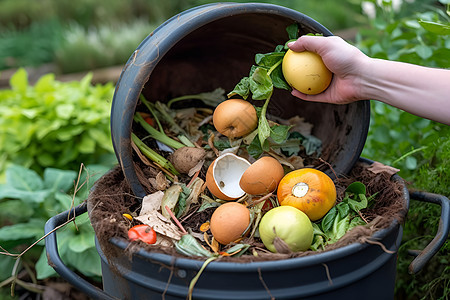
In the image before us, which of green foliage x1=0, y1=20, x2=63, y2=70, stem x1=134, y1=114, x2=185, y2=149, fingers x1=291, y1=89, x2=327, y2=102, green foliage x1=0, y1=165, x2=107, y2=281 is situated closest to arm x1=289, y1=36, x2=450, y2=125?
fingers x1=291, y1=89, x2=327, y2=102

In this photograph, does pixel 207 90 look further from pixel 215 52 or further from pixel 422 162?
pixel 422 162

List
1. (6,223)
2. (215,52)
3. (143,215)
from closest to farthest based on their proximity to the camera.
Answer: (143,215), (215,52), (6,223)

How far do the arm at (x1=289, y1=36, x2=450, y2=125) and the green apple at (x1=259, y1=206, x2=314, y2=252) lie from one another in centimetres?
46

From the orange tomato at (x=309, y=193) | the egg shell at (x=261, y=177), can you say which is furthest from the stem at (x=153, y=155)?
the orange tomato at (x=309, y=193)

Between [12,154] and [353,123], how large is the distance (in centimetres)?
207

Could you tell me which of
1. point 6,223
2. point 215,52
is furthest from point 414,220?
point 6,223

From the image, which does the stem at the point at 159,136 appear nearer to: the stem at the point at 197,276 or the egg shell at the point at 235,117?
the egg shell at the point at 235,117

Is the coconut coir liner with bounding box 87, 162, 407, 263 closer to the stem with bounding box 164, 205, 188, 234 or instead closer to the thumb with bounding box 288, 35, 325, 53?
the stem with bounding box 164, 205, 188, 234

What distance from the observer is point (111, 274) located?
130 centimetres

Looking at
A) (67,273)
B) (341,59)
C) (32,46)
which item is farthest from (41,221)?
(32,46)

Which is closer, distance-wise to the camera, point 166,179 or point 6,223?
point 166,179

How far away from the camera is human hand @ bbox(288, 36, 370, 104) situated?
133cm

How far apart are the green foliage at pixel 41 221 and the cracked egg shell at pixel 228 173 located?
0.78 meters

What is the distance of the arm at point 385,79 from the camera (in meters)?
1.25
